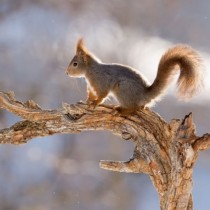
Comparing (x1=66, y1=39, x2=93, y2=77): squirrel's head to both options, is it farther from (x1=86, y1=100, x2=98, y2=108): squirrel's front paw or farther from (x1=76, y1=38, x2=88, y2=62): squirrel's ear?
(x1=86, y1=100, x2=98, y2=108): squirrel's front paw

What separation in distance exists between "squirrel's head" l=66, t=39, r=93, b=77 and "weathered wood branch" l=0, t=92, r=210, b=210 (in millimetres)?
172

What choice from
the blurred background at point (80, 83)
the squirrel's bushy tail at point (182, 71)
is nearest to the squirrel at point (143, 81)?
the squirrel's bushy tail at point (182, 71)

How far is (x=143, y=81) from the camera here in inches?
67.2

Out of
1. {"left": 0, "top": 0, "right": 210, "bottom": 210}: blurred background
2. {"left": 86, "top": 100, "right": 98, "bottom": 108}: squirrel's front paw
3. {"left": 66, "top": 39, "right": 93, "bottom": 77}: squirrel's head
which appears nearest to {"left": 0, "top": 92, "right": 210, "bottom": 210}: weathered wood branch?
{"left": 86, "top": 100, "right": 98, "bottom": 108}: squirrel's front paw

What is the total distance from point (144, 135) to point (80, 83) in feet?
3.77

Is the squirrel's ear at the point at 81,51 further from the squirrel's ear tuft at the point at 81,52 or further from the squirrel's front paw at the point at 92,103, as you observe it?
the squirrel's front paw at the point at 92,103

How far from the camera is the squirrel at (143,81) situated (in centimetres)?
161

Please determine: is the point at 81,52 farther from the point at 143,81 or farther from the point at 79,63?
the point at 143,81

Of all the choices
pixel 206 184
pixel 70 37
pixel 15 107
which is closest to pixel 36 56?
pixel 70 37

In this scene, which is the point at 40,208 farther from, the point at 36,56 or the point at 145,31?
the point at 145,31

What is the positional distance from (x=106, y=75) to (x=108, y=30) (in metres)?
1.44

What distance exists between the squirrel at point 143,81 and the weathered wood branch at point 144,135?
1.6 inches

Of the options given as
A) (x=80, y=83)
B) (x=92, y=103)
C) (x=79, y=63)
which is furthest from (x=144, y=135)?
(x=80, y=83)

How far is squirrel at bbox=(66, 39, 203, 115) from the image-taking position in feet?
5.30
